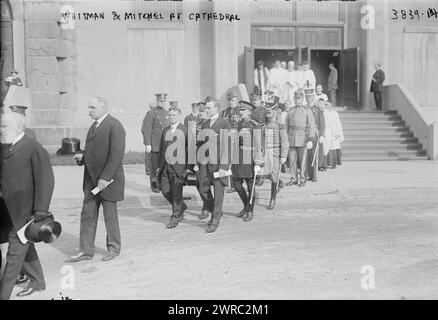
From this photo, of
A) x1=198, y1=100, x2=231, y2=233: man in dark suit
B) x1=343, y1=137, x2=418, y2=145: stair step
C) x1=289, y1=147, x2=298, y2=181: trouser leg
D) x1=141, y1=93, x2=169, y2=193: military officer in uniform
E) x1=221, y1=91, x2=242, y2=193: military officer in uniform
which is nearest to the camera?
x1=198, y1=100, x2=231, y2=233: man in dark suit

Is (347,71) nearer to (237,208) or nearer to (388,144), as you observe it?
(388,144)

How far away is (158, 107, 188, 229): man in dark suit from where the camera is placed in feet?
29.9

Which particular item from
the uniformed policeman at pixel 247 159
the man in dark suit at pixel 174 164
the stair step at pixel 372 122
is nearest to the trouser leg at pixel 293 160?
the uniformed policeman at pixel 247 159

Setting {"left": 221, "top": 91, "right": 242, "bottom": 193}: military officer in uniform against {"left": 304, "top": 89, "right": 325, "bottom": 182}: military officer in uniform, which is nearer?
{"left": 221, "top": 91, "right": 242, "bottom": 193}: military officer in uniform

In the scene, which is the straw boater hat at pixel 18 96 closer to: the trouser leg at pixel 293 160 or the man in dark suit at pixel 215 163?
the trouser leg at pixel 293 160

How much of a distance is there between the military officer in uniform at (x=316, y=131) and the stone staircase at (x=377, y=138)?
4.15m

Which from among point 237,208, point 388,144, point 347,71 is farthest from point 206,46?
point 237,208

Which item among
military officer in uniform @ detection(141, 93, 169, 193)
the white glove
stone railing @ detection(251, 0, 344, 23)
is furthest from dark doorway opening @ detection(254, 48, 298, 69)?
military officer in uniform @ detection(141, 93, 169, 193)

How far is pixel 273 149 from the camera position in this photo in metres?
10.9

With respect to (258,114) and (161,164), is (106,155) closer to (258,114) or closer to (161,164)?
(161,164)

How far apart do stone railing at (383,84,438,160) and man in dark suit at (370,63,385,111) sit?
361 mm

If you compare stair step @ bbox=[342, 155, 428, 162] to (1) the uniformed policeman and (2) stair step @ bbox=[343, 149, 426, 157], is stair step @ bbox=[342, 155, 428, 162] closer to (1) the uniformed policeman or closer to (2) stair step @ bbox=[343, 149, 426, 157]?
(2) stair step @ bbox=[343, 149, 426, 157]

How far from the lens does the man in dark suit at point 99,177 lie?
711 centimetres

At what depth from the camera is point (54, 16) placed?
63.8 ft
